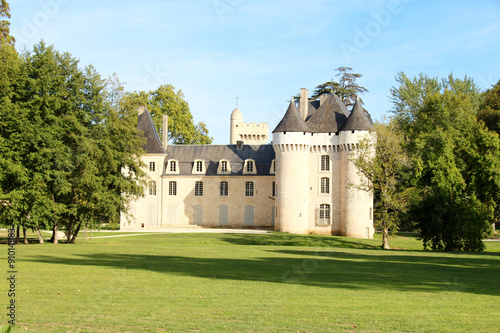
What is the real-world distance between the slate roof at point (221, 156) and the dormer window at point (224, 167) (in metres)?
0.34

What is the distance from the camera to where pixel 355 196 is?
50.3 meters

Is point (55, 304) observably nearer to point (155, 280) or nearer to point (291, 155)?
point (155, 280)

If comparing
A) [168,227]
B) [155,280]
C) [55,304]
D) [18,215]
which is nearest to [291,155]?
[168,227]

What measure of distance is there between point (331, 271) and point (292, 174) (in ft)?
107

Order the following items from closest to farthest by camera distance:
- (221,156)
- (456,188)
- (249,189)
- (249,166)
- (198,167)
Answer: (456,188)
(249,189)
(249,166)
(198,167)
(221,156)

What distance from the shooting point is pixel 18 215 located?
3109 centimetres

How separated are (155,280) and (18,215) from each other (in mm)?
18688

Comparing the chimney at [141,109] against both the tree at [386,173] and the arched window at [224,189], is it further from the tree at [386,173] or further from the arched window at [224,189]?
the tree at [386,173]

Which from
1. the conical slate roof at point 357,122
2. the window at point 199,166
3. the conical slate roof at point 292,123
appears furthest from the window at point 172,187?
the conical slate roof at point 357,122

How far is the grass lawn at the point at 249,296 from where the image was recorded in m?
10.1

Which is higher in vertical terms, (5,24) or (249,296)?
(5,24)

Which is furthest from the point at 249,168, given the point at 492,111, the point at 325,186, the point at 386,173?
the point at 492,111

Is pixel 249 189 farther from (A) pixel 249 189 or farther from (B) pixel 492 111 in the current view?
(B) pixel 492 111

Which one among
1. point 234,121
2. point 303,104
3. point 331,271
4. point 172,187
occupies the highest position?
point 234,121
